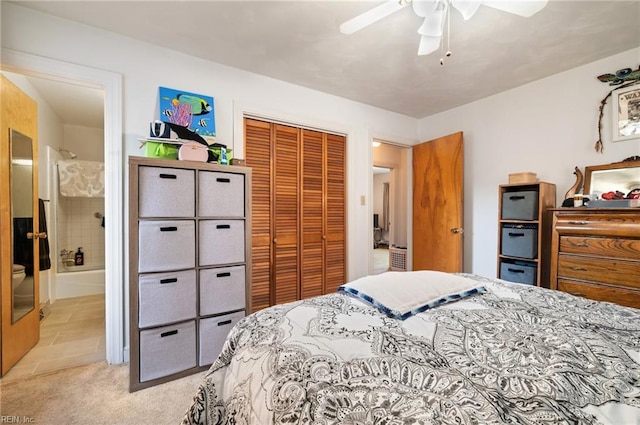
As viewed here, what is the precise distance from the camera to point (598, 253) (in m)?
2.01

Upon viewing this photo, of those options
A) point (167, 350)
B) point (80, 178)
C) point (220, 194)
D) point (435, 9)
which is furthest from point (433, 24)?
point (80, 178)

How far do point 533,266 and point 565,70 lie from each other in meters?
1.82

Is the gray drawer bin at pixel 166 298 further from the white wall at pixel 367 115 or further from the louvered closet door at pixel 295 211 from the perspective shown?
the white wall at pixel 367 115

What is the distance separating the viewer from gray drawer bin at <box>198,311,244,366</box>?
1928mm

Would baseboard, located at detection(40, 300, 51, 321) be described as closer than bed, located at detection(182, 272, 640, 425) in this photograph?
No

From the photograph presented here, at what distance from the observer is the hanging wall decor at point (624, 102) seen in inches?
85.2

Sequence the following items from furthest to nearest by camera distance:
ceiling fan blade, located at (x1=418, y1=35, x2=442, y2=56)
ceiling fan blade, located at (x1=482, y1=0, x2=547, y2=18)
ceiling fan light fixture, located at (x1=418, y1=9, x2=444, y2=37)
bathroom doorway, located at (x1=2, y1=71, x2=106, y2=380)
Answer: bathroom doorway, located at (x1=2, y1=71, x2=106, y2=380), ceiling fan blade, located at (x1=418, y1=35, x2=442, y2=56), ceiling fan light fixture, located at (x1=418, y1=9, x2=444, y2=37), ceiling fan blade, located at (x1=482, y1=0, x2=547, y2=18)

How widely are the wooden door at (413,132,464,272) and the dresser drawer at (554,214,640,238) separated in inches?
40.4

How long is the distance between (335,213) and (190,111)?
176 centimetres

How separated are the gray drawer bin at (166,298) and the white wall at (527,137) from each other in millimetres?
3031

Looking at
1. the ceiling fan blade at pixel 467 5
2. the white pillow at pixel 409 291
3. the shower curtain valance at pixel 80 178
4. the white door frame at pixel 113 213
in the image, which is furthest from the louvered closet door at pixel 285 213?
the shower curtain valance at pixel 80 178

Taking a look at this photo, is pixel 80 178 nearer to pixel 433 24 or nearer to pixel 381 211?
pixel 433 24

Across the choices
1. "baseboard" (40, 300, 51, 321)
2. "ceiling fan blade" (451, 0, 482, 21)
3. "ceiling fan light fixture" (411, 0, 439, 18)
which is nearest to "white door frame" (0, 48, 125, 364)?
"baseboard" (40, 300, 51, 321)

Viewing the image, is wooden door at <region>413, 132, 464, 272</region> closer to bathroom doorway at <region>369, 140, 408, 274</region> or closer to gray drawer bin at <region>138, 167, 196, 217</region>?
bathroom doorway at <region>369, 140, 408, 274</region>
